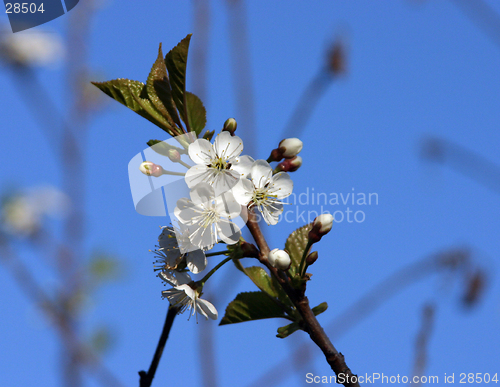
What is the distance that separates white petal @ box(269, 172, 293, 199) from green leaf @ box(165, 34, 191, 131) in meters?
0.37

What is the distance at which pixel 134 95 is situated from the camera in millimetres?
1354

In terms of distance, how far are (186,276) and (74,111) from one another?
263 centimetres

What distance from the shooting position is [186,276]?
4.80 ft

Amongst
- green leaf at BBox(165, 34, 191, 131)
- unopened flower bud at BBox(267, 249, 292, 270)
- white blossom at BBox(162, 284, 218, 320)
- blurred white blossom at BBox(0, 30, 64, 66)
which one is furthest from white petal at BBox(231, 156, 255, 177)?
blurred white blossom at BBox(0, 30, 64, 66)

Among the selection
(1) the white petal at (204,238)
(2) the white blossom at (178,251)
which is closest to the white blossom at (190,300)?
(2) the white blossom at (178,251)

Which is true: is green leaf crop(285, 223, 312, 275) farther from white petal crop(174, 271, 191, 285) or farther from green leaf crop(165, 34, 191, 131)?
green leaf crop(165, 34, 191, 131)

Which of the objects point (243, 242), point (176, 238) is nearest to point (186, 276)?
point (176, 238)

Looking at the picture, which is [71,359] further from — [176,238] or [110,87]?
[110,87]

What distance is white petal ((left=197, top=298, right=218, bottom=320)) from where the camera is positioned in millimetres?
1516

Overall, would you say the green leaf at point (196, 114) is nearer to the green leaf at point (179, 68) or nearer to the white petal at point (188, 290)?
the green leaf at point (179, 68)

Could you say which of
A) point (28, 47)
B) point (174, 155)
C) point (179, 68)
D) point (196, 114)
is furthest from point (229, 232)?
point (28, 47)

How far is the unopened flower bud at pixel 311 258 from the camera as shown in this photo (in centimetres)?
127

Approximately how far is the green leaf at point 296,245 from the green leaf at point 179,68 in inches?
20.0

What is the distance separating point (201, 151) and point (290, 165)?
1.19 feet
